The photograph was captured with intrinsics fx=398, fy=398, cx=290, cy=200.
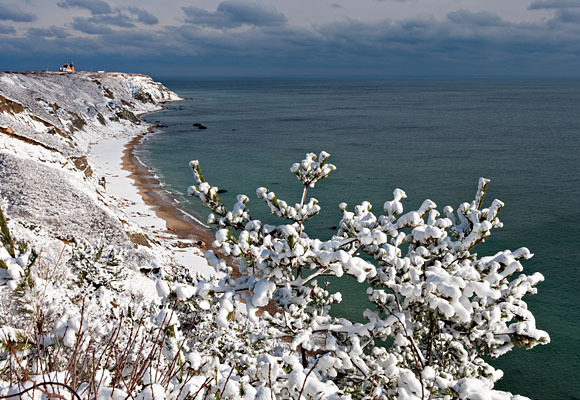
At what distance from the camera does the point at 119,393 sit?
3.84 m

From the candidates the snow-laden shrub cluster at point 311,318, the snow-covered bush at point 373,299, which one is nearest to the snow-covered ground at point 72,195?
the snow-laden shrub cluster at point 311,318

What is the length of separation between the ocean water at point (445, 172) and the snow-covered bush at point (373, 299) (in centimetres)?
1468

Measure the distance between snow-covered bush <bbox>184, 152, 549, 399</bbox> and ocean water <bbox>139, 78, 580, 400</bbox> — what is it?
14.7 m

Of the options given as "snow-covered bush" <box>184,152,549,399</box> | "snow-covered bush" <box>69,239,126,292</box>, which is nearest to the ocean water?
"snow-covered bush" <box>69,239,126,292</box>

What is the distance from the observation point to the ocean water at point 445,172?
22609mm

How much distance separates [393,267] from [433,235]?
0.77 meters

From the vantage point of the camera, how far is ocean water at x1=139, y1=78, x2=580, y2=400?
74.2 ft

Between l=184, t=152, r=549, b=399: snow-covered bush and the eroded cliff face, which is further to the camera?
the eroded cliff face

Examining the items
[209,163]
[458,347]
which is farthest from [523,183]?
[458,347]

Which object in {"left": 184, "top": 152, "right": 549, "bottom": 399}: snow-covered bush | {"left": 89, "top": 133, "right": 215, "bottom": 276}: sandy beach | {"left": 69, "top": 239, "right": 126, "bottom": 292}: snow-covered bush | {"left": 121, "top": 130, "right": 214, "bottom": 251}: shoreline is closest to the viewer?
{"left": 184, "top": 152, "right": 549, "bottom": 399}: snow-covered bush

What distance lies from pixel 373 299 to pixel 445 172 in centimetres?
5191

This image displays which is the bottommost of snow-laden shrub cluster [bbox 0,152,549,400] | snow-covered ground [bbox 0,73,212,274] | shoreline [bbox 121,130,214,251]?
shoreline [bbox 121,130,214,251]

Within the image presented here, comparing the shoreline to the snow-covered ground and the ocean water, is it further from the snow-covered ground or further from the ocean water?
the ocean water

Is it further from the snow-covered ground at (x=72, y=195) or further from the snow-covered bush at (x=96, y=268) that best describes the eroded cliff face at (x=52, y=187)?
the snow-covered bush at (x=96, y=268)
